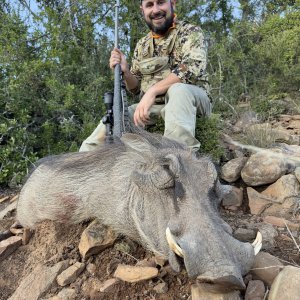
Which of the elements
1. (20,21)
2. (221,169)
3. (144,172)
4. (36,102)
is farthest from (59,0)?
(144,172)

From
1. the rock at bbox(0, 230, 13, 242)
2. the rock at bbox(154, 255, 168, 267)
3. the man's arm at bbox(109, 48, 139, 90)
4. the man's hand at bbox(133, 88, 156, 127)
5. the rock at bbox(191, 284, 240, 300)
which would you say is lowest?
the rock at bbox(0, 230, 13, 242)

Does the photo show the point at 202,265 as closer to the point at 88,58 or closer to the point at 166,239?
the point at 166,239

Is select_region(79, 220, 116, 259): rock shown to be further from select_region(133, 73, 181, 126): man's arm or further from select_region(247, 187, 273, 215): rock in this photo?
select_region(247, 187, 273, 215): rock

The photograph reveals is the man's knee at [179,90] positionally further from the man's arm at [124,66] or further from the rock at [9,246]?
the rock at [9,246]

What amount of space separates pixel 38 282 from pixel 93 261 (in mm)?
273

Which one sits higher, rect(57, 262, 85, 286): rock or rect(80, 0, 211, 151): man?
rect(80, 0, 211, 151): man

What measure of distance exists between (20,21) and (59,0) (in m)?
0.74

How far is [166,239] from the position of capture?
1.54m

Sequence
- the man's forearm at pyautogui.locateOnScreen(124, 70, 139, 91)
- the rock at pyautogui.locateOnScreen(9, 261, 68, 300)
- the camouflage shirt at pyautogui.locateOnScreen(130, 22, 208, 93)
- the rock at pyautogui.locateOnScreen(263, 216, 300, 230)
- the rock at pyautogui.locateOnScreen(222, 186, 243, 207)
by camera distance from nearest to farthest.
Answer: the rock at pyautogui.locateOnScreen(9, 261, 68, 300)
the rock at pyautogui.locateOnScreen(263, 216, 300, 230)
the rock at pyautogui.locateOnScreen(222, 186, 243, 207)
the camouflage shirt at pyautogui.locateOnScreen(130, 22, 208, 93)
the man's forearm at pyautogui.locateOnScreen(124, 70, 139, 91)

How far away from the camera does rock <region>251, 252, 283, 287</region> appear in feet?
5.11

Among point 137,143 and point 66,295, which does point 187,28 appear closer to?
point 137,143

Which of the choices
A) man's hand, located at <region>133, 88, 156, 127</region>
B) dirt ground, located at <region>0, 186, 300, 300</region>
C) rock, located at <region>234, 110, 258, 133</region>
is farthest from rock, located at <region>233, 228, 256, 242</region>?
rock, located at <region>234, 110, 258, 133</region>

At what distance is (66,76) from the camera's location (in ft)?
13.9

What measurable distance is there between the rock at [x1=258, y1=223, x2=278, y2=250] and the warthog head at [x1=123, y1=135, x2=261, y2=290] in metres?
0.44
